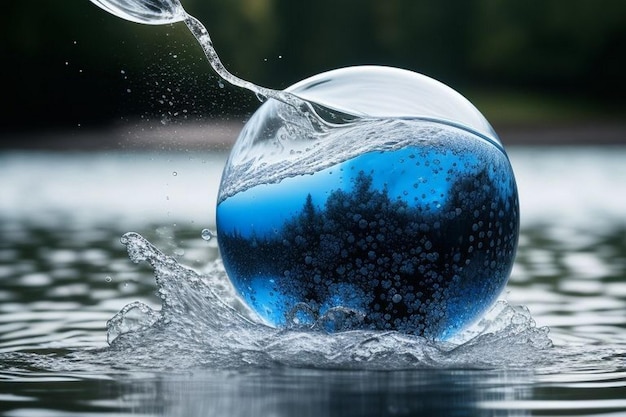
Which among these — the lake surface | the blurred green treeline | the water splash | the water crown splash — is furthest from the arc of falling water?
the blurred green treeline

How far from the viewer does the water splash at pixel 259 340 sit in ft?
23.4

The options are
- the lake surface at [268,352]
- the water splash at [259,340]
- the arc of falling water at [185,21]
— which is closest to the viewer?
the lake surface at [268,352]

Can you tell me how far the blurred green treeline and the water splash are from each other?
3015cm

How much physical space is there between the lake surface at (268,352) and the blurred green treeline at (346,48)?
26634 mm

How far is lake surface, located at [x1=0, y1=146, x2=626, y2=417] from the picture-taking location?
609 cm

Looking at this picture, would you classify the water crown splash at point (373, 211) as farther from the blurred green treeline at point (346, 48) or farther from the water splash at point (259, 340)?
the blurred green treeline at point (346, 48)

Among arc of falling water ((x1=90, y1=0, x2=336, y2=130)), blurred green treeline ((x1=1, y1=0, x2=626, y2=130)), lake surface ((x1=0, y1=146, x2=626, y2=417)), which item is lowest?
lake surface ((x1=0, y1=146, x2=626, y2=417))

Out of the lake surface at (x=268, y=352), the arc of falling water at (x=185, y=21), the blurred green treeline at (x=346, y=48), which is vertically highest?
the blurred green treeline at (x=346, y=48)

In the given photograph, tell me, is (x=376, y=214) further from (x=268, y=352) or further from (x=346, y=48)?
(x=346, y=48)

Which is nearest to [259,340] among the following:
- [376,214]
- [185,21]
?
[376,214]

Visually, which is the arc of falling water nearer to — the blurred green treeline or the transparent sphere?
the transparent sphere

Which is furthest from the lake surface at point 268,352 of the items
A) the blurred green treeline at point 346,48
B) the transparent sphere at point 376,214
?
the blurred green treeline at point 346,48

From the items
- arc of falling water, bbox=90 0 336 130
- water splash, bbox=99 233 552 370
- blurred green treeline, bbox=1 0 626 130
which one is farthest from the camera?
blurred green treeline, bbox=1 0 626 130

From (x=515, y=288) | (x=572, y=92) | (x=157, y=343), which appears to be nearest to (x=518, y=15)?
(x=572, y=92)
